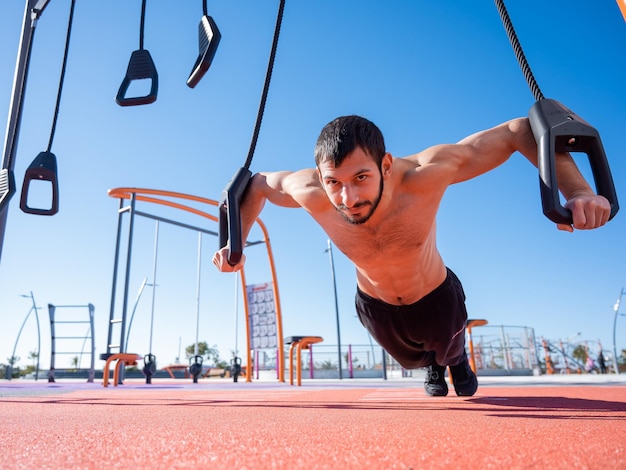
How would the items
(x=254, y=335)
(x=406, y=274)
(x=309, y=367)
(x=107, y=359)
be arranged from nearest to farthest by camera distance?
(x=406, y=274) < (x=107, y=359) < (x=254, y=335) < (x=309, y=367)

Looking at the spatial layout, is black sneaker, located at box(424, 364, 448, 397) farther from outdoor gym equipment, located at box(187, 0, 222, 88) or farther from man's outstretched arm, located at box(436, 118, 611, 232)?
outdoor gym equipment, located at box(187, 0, 222, 88)

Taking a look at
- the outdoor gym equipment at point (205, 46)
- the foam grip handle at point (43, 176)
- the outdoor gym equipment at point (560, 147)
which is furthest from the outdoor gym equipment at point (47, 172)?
the outdoor gym equipment at point (560, 147)

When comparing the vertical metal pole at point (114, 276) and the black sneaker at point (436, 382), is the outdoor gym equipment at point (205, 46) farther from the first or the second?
the vertical metal pole at point (114, 276)

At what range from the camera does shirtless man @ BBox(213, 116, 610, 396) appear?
1.58 m

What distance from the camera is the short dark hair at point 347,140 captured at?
5.26ft

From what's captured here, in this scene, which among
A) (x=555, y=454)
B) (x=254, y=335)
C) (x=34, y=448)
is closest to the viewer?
(x=555, y=454)

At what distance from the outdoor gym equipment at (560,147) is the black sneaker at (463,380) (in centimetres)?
187

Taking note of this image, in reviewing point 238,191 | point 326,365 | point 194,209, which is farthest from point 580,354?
point 238,191

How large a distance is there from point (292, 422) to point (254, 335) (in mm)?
8003

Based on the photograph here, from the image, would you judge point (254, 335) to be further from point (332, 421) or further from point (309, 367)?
point (332, 421)

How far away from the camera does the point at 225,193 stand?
5.30ft

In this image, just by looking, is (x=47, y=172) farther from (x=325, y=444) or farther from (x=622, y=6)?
(x=622, y=6)

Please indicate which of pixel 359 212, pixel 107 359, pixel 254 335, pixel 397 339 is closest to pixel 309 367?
pixel 254 335

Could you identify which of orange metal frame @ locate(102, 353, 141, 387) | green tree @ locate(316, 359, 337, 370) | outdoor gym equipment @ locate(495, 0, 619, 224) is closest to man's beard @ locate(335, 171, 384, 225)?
outdoor gym equipment @ locate(495, 0, 619, 224)
